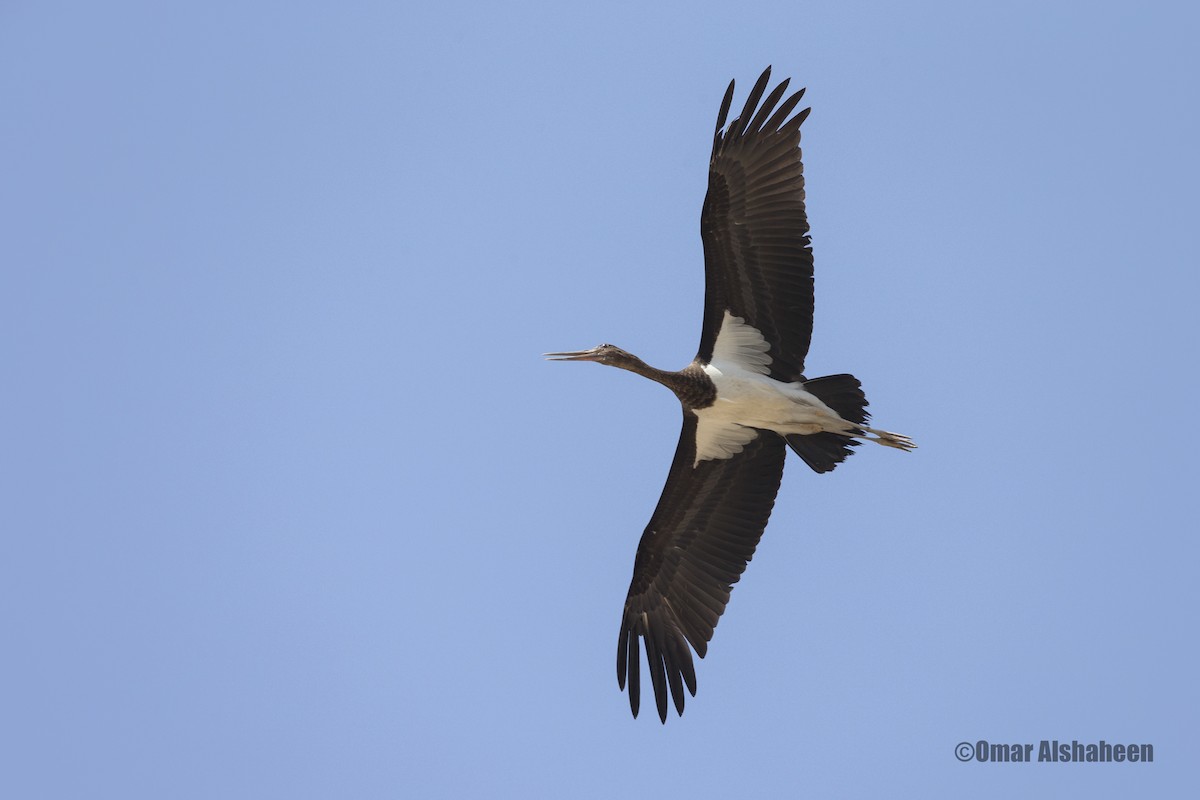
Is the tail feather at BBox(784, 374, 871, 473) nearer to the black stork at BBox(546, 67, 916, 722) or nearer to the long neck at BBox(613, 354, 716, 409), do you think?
the black stork at BBox(546, 67, 916, 722)

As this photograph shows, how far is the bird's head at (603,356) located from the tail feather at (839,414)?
1830mm

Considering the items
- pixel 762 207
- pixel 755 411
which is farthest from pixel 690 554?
pixel 762 207

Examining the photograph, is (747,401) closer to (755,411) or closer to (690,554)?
(755,411)

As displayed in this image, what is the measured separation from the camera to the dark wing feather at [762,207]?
17.3m

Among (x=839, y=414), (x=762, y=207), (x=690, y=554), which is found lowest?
(x=690, y=554)

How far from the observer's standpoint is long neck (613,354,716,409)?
58.3ft

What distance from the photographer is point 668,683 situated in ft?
59.1

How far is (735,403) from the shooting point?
1762 cm

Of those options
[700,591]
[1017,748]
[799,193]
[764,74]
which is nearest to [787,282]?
[799,193]

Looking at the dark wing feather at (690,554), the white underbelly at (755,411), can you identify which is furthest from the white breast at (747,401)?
the dark wing feather at (690,554)

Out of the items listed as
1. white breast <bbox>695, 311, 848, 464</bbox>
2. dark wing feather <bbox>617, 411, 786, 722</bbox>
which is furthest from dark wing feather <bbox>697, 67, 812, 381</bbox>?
dark wing feather <bbox>617, 411, 786, 722</bbox>

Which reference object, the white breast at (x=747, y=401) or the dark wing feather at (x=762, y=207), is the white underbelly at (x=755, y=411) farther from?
the dark wing feather at (x=762, y=207)

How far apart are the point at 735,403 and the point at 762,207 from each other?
1820 millimetres

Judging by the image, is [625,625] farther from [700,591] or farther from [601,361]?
[601,361]
